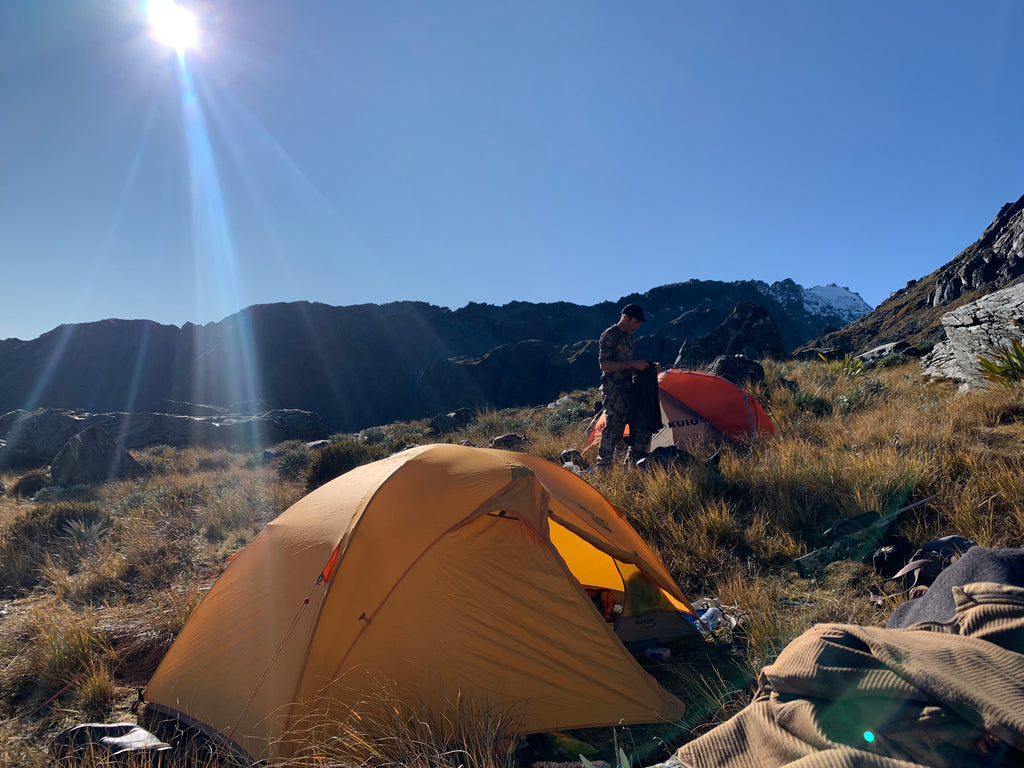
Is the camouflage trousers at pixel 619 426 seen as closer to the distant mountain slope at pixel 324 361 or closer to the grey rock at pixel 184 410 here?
the grey rock at pixel 184 410

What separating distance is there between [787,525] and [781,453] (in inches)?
56.7

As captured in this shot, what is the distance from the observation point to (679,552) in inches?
188

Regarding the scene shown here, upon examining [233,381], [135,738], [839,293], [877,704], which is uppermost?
[839,293]

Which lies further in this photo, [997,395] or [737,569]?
[997,395]

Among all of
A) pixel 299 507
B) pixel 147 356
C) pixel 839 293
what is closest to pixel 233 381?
pixel 147 356

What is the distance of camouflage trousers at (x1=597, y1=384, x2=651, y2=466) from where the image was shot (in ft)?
23.9

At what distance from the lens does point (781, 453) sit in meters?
6.00

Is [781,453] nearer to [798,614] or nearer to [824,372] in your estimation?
[798,614]

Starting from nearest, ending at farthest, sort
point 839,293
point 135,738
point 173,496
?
point 135,738 < point 173,496 < point 839,293

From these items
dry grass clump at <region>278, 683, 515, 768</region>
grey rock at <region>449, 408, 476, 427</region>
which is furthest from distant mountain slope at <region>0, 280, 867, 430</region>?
dry grass clump at <region>278, 683, 515, 768</region>

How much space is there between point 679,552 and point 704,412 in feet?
11.4

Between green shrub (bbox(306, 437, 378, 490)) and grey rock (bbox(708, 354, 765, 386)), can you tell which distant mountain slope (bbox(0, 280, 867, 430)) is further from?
green shrub (bbox(306, 437, 378, 490))

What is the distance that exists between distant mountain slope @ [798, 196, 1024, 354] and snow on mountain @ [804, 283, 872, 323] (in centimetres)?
12188

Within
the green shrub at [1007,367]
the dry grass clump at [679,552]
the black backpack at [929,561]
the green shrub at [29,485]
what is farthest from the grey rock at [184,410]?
the black backpack at [929,561]
